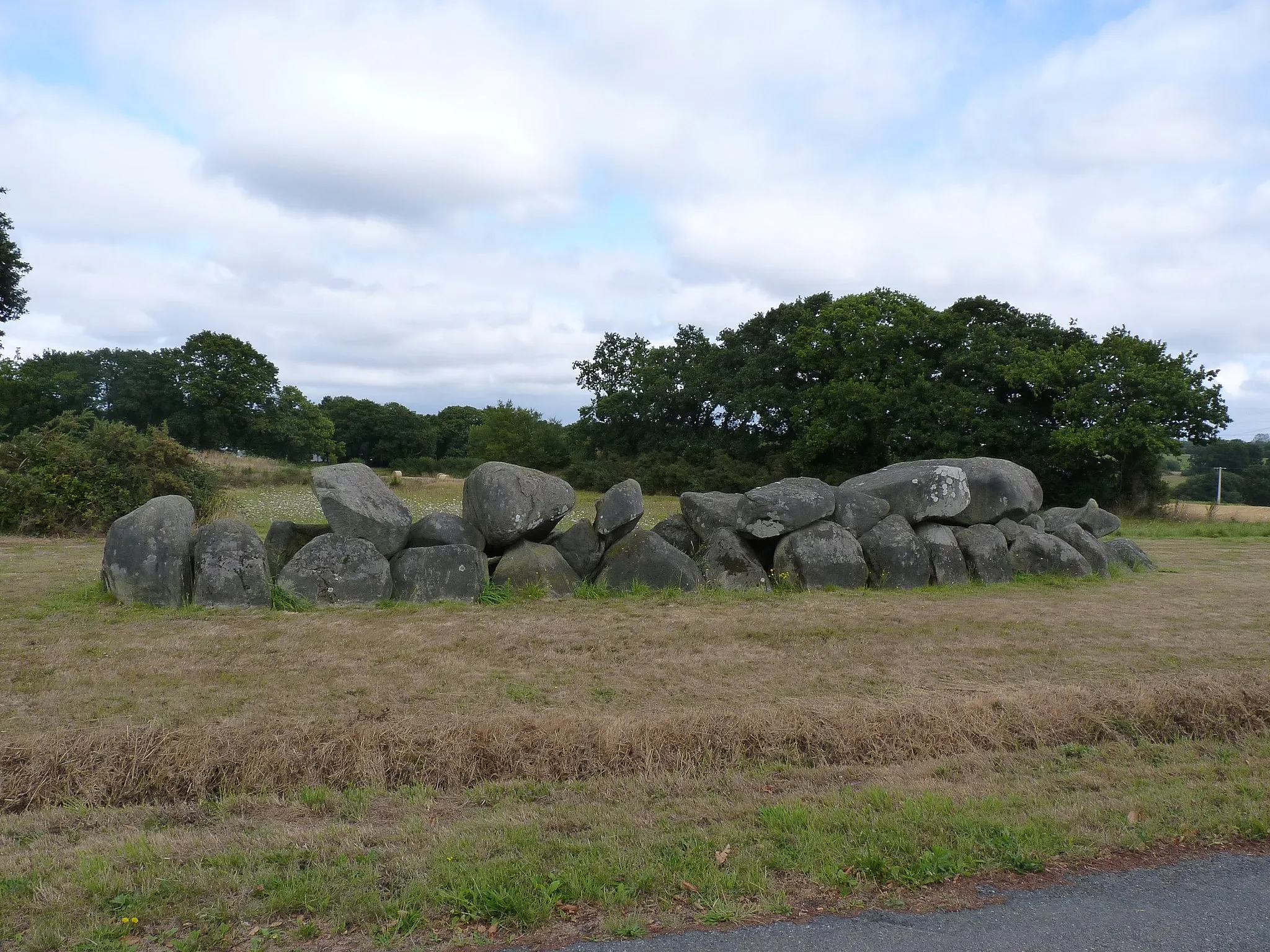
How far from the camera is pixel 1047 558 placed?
1424 cm

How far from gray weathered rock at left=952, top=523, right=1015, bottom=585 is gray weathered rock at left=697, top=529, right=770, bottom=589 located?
10.8ft

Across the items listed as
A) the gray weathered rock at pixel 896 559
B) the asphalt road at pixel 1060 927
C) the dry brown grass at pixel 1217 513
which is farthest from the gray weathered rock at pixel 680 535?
the dry brown grass at pixel 1217 513

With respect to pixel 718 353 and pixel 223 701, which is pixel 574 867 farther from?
pixel 718 353

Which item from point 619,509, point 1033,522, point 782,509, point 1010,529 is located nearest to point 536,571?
point 619,509

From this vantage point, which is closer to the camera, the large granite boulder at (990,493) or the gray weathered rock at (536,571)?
the gray weathered rock at (536,571)

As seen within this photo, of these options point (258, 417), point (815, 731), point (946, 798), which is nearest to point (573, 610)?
point (815, 731)

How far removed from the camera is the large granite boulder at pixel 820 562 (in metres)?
13.2

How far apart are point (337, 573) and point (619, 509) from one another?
3975 mm

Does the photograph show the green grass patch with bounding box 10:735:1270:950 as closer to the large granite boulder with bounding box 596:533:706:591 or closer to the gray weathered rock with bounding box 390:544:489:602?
the gray weathered rock with bounding box 390:544:489:602

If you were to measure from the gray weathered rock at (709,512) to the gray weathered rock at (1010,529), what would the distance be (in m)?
4.47

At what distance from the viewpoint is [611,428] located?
44.4 meters

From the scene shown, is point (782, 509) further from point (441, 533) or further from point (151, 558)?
point (151, 558)

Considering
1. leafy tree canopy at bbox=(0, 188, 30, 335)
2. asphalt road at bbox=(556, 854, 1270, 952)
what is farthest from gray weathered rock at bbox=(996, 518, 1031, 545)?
leafy tree canopy at bbox=(0, 188, 30, 335)

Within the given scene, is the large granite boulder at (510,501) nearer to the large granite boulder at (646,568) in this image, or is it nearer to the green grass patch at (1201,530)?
the large granite boulder at (646,568)
